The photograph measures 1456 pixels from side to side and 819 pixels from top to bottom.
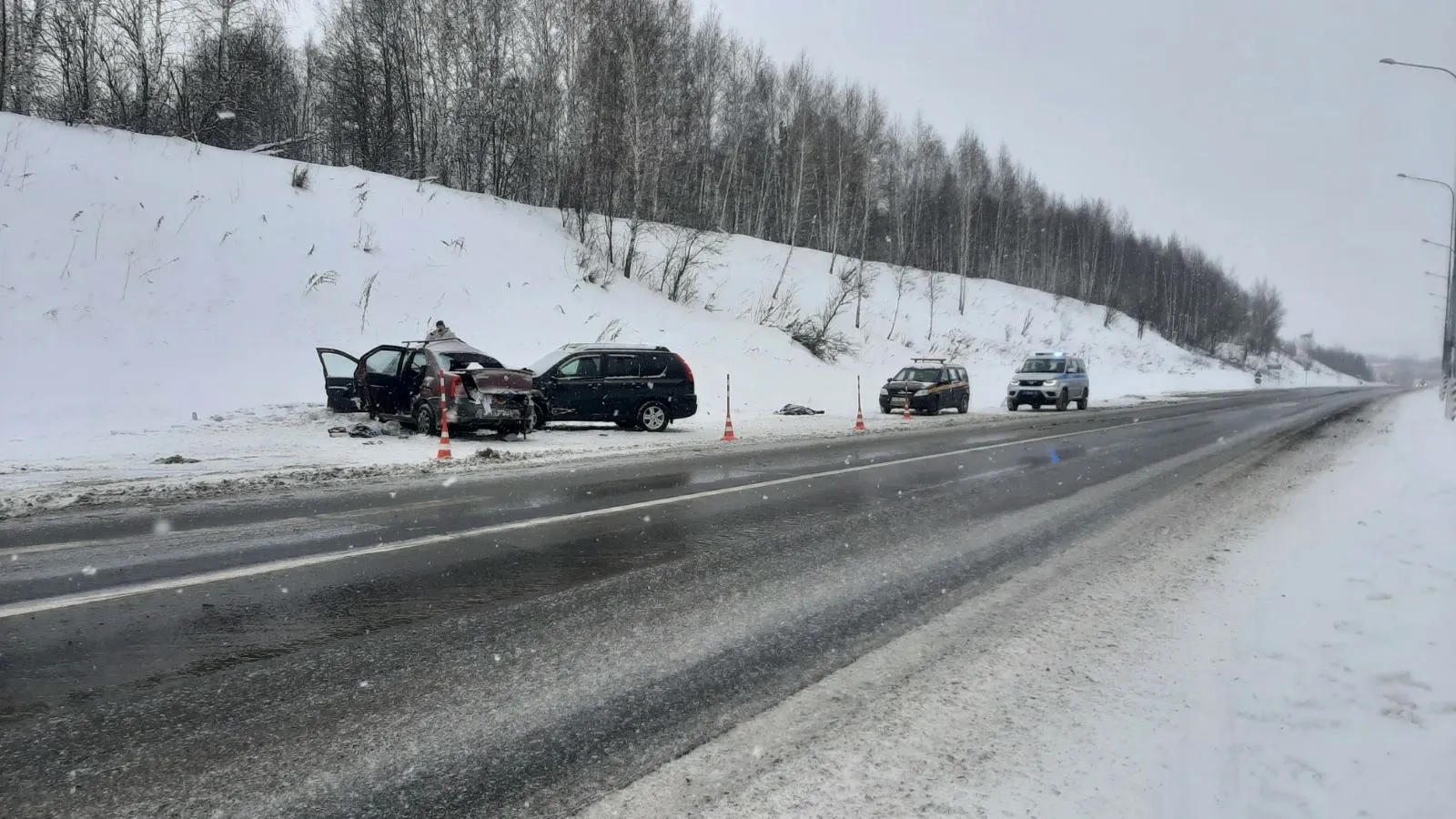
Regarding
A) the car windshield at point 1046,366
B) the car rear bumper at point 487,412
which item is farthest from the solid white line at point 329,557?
the car windshield at point 1046,366

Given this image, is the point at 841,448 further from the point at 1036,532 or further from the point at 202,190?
the point at 202,190

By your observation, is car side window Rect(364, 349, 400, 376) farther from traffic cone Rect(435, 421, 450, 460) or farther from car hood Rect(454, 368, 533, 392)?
traffic cone Rect(435, 421, 450, 460)

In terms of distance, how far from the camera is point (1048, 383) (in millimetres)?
27094

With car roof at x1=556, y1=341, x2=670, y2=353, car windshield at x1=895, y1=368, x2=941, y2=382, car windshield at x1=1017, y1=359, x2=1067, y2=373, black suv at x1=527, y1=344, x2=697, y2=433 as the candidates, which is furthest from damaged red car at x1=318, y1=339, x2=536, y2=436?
car windshield at x1=1017, y1=359, x2=1067, y2=373

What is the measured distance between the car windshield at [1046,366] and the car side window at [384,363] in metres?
21.2

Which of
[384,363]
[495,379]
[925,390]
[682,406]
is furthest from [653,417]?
[925,390]

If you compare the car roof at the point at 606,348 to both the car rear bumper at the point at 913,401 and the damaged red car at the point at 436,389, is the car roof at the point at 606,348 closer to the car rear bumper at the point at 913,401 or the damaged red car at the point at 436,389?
the damaged red car at the point at 436,389

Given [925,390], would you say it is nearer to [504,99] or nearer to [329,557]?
[329,557]

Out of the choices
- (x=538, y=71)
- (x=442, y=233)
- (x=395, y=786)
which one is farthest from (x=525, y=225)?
(x=395, y=786)

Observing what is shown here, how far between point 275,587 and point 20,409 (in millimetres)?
12895

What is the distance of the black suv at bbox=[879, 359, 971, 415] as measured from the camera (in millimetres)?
24516

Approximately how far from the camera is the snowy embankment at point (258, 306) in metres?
13.8

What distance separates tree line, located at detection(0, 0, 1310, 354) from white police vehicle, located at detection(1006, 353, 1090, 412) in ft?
47.4

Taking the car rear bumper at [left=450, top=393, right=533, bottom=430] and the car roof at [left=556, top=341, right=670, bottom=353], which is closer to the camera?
the car rear bumper at [left=450, top=393, right=533, bottom=430]
